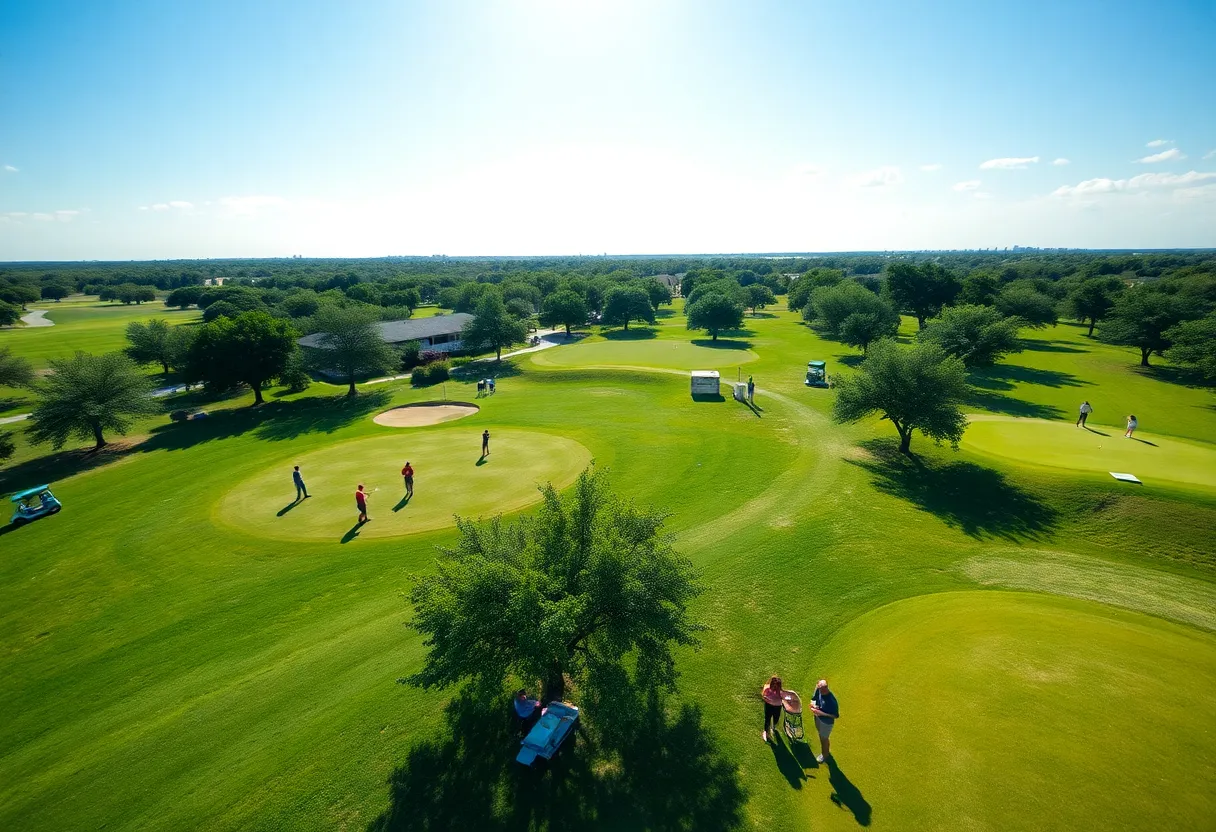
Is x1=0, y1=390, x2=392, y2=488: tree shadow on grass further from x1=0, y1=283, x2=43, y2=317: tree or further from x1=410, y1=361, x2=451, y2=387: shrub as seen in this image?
x1=0, y1=283, x2=43, y2=317: tree

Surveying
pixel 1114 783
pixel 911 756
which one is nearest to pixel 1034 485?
pixel 1114 783

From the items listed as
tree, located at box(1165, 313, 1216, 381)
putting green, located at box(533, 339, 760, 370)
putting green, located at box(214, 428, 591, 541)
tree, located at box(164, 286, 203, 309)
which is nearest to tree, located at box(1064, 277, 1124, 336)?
tree, located at box(1165, 313, 1216, 381)

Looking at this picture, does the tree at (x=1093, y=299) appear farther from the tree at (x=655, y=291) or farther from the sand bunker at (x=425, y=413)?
the sand bunker at (x=425, y=413)

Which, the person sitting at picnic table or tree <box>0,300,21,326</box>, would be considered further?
tree <box>0,300,21,326</box>

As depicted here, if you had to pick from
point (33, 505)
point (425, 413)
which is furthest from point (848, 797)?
point (425, 413)

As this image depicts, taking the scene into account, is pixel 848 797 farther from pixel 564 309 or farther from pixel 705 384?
pixel 564 309

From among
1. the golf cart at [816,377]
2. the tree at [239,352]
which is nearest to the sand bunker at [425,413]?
the tree at [239,352]

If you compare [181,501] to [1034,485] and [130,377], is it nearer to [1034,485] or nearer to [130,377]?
[130,377]
